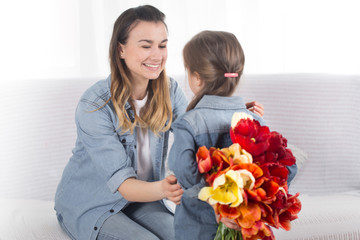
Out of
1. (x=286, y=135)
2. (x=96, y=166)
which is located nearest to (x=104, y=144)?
(x=96, y=166)

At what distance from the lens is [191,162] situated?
125 centimetres

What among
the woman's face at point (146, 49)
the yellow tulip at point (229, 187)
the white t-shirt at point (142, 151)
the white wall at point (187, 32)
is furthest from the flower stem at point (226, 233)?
the white wall at point (187, 32)

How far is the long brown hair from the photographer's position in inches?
62.7

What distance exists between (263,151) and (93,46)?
1701mm

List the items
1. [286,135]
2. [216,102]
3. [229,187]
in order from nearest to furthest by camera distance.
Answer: [229,187] → [216,102] → [286,135]

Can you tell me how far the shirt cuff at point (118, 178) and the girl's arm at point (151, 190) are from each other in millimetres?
12

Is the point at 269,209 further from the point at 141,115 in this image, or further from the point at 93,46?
the point at 93,46

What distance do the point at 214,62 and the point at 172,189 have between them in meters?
0.40

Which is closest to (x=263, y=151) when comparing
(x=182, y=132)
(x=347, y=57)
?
(x=182, y=132)

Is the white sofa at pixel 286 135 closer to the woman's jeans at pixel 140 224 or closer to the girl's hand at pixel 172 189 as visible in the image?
the woman's jeans at pixel 140 224

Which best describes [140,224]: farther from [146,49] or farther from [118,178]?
[146,49]

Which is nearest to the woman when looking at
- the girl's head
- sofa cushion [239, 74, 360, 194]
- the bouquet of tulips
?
the girl's head

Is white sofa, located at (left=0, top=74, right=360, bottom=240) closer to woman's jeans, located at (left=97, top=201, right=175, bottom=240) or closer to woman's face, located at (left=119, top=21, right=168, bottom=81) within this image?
woman's jeans, located at (left=97, top=201, right=175, bottom=240)

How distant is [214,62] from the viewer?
138cm
